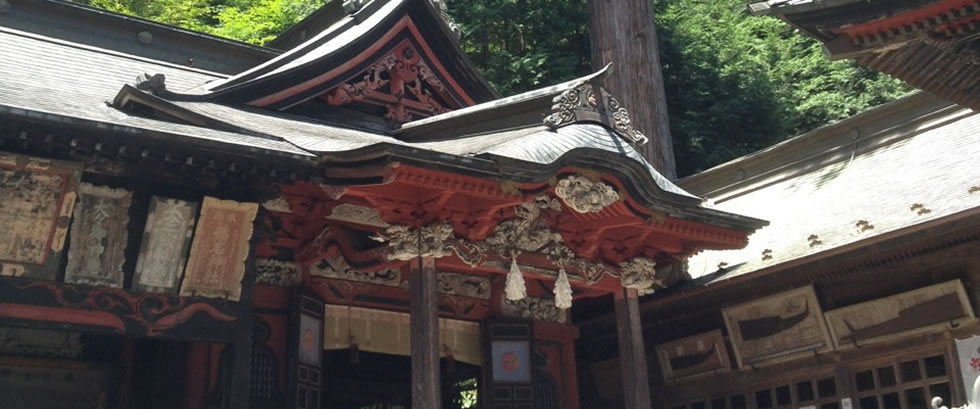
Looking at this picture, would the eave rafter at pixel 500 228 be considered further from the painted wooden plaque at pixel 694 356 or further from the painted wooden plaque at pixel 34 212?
the painted wooden plaque at pixel 34 212

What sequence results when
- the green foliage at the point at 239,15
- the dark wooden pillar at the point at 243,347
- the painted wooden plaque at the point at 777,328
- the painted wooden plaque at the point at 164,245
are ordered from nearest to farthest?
1. the painted wooden plaque at the point at 164,245
2. the dark wooden pillar at the point at 243,347
3. the painted wooden plaque at the point at 777,328
4. the green foliage at the point at 239,15

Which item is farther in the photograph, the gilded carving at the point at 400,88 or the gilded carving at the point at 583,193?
the gilded carving at the point at 400,88

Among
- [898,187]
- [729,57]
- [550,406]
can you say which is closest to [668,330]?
[550,406]

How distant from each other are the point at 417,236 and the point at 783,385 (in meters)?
5.13

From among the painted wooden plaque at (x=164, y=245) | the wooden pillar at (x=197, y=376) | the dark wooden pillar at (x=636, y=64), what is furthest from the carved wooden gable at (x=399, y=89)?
the dark wooden pillar at (x=636, y=64)

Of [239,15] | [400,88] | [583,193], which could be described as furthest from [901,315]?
[239,15]

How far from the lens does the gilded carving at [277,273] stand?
11.1 metres

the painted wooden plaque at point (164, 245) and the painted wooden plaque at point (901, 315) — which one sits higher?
the painted wooden plaque at point (164, 245)

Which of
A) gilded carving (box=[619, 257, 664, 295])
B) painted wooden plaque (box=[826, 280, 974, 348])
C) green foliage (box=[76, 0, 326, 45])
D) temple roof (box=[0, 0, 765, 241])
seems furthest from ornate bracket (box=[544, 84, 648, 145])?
green foliage (box=[76, 0, 326, 45])

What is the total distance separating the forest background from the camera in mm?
21578

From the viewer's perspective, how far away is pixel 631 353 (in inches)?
456

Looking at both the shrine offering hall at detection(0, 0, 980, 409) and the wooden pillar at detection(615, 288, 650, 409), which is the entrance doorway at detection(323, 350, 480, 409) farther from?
the wooden pillar at detection(615, 288, 650, 409)

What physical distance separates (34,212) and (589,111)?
544 centimetres

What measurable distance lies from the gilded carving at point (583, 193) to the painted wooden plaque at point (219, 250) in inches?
116
